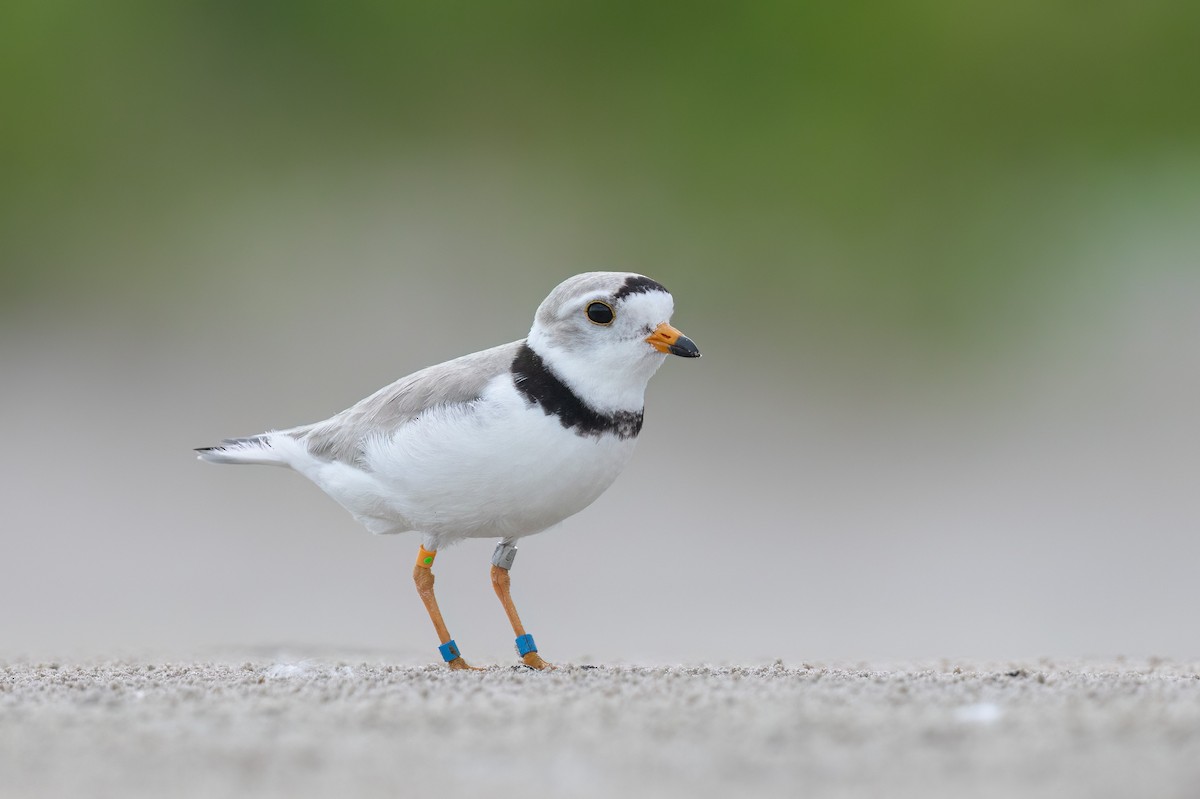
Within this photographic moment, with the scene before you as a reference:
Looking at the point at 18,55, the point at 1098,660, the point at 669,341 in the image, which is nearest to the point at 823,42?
the point at 18,55

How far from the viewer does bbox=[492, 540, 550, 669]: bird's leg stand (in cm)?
427

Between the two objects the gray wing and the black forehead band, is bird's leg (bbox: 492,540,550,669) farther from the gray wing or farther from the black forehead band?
the black forehead band

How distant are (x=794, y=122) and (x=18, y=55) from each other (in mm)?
6810

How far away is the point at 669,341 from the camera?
12.9 ft

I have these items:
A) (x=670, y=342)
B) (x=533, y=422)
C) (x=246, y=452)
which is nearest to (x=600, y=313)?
(x=670, y=342)

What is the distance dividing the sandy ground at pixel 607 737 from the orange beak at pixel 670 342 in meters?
0.95

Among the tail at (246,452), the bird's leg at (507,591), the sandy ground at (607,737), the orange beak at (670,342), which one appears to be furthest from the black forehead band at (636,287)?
the tail at (246,452)

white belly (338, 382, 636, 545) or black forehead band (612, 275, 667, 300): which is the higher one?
black forehead band (612, 275, 667, 300)

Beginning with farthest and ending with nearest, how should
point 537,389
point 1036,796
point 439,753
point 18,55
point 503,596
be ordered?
point 18,55
point 503,596
point 537,389
point 439,753
point 1036,796

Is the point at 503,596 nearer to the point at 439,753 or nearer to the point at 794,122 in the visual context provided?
the point at 439,753

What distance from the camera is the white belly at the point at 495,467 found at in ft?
12.6

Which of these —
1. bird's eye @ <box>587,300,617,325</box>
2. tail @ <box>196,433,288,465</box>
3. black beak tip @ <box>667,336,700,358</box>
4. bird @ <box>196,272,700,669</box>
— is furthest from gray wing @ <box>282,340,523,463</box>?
black beak tip @ <box>667,336,700,358</box>

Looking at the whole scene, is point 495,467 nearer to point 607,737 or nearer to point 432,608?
point 432,608

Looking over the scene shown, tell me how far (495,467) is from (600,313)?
56 cm
